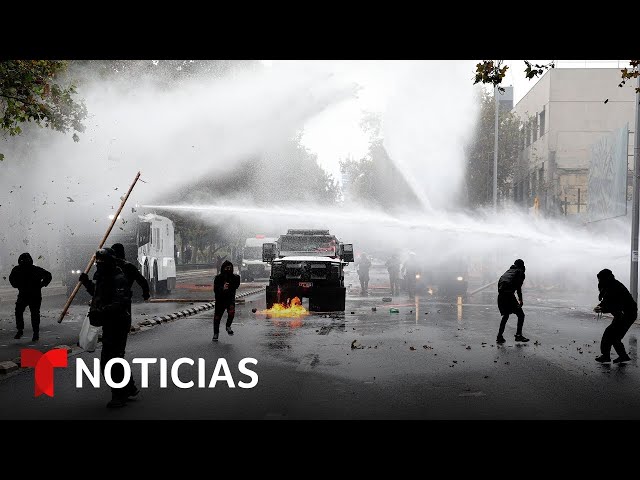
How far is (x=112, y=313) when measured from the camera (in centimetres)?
934

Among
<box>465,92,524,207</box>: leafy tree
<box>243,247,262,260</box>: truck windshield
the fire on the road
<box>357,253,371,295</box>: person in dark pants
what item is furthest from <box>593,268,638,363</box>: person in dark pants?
<box>465,92,524,207</box>: leafy tree

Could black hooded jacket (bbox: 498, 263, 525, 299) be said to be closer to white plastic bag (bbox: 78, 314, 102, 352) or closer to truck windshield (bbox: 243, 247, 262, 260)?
white plastic bag (bbox: 78, 314, 102, 352)

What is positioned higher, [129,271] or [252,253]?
[129,271]

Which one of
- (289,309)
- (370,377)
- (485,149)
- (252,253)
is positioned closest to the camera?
(370,377)

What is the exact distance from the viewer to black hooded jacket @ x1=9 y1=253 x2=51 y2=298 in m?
15.6

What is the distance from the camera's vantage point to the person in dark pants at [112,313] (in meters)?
9.25

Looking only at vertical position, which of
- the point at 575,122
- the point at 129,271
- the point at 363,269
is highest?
the point at 575,122

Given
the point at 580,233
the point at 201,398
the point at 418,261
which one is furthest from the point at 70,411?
the point at 580,233

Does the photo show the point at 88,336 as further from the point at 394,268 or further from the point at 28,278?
the point at 394,268

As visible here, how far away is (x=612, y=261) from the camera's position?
36.3 meters

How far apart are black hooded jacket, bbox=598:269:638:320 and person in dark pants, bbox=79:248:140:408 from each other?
310 inches

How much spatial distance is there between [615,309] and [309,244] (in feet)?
43.0

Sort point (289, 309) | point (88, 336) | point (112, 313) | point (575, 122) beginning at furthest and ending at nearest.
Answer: point (575, 122)
point (289, 309)
point (88, 336)
point (112, 313)

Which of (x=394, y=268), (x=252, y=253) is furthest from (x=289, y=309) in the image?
(x=252, y=253)
